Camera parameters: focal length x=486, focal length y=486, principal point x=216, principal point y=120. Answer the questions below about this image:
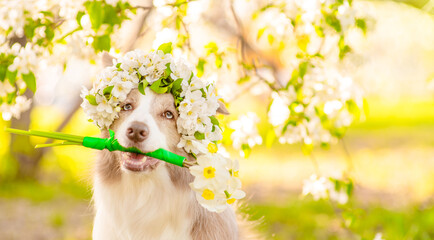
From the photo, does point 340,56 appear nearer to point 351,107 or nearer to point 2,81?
point 351,107

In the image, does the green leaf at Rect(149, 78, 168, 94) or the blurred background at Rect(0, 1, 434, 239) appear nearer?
the green leaf at Rect(149, 78, 168, 94)

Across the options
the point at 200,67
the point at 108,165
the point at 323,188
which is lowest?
the point at 323,188

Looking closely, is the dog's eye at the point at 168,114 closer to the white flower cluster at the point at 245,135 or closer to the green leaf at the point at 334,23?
the white flower cluster at the point at 245,135

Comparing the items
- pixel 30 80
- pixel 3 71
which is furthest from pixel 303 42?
pixel 3 71

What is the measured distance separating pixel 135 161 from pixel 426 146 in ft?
28.8

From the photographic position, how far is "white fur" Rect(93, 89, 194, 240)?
2.64 metres

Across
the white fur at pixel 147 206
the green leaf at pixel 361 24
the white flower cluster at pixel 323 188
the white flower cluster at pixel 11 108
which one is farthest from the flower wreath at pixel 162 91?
the white flower cluster at pixel 323 188

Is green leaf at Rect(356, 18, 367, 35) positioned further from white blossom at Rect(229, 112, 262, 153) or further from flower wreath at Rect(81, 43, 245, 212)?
flower wreath at Rect(81, 43, 245, 212)

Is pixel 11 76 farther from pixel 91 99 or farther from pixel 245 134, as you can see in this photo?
pixel 245 134

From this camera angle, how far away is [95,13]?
2.70 metres

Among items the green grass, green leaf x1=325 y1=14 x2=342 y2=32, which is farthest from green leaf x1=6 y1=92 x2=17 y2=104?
the green grass

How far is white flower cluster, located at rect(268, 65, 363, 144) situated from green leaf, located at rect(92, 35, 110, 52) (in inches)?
47.8

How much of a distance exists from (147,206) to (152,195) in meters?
0.07

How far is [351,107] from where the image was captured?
3.38 meters
